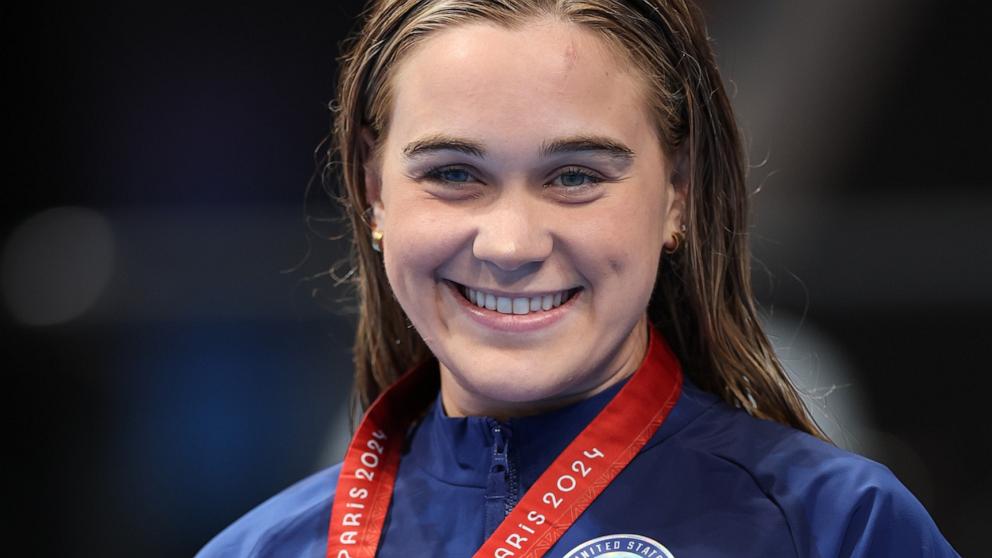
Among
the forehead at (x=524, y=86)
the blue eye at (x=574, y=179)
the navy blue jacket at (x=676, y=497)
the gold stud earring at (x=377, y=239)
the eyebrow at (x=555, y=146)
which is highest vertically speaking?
the forehead at (x=524, y=86)

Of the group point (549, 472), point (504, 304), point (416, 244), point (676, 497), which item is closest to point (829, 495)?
point (676, 497)

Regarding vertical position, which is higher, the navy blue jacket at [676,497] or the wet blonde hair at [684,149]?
the wet blonde hair at [684,149]

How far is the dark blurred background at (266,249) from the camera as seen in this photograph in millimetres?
3373

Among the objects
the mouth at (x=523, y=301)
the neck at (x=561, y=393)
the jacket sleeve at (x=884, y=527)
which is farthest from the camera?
the neck at (x=561, y=393)

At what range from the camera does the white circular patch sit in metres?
1.59

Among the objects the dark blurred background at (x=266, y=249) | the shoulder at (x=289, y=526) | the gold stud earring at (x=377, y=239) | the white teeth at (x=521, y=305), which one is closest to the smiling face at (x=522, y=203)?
the white teeth at (x=521, y=305)

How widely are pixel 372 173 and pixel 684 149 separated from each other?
0.43 m

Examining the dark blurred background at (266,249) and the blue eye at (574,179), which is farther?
the dark blurred background at (266,249)

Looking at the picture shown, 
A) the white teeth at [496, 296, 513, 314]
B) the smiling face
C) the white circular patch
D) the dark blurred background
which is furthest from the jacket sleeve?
the dark blurred background

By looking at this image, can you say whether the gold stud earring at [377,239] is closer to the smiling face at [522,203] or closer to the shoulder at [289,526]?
the smiling face at [522,203]

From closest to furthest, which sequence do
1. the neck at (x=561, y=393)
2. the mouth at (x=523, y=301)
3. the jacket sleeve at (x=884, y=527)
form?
the jacket sleeve at (x=884, y=527)
the mouth at (x=523, y=301)
the neck at (x=561, y=393)

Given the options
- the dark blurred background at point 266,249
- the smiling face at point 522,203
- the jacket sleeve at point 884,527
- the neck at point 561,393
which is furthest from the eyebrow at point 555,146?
the dark blurred background at point 266,249

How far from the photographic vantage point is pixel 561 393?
5.74 feet

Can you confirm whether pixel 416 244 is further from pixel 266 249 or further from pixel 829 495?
pixel 266 249
